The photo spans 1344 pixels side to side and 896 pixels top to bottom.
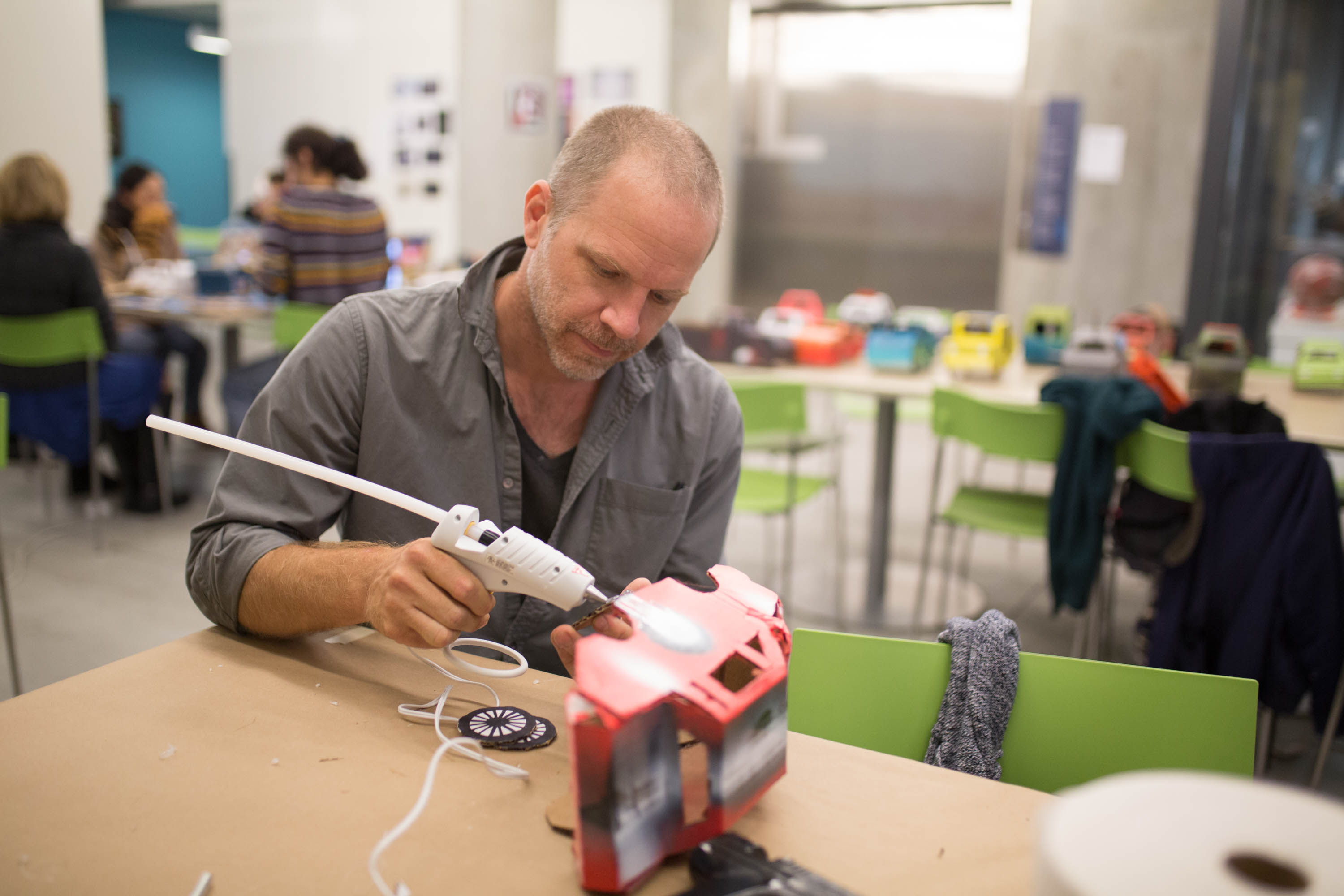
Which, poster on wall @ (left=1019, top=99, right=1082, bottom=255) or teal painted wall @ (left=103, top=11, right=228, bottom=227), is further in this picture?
teal painted wall @ (left=103, top=11, right=228, bottom=227)

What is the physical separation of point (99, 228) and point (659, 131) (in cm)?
483

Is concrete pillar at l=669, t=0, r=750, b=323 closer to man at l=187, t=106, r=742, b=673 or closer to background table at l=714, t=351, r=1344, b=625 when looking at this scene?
background table at l=714, t=351, r=1344, b=625

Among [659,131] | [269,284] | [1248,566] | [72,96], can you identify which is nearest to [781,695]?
[659,131]

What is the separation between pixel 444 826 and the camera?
85 centimetres

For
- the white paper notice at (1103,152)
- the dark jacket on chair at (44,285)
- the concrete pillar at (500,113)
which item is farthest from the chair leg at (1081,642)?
the white paper notice at (1103,152)

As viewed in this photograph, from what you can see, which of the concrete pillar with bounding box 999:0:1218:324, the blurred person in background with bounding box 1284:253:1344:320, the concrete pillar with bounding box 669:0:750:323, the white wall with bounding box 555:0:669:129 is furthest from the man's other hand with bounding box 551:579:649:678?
the white wall with bounding box 555:0:669:129

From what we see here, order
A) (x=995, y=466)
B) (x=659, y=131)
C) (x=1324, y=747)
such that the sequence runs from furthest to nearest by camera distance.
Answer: (x=995, y=466) → (x=1324, y=747) → (x=659, y=131)

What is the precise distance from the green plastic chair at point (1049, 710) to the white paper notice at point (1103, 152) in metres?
5.60

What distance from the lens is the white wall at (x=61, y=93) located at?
537cm

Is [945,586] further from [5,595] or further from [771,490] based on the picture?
[5,595]

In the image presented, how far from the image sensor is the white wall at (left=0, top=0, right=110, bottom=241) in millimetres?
5367

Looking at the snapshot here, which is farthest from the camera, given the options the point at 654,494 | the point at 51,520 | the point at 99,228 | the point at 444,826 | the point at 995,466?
the point at 995,466

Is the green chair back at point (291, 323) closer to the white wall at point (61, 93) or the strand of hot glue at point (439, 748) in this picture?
the white wall at point (61, 93)

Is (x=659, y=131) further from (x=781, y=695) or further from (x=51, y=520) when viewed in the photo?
(x=51, y=520)
